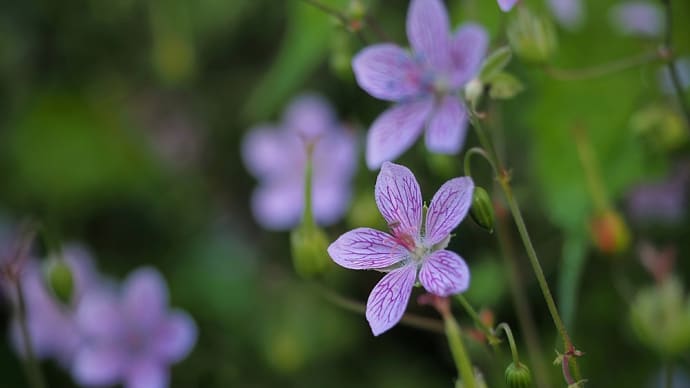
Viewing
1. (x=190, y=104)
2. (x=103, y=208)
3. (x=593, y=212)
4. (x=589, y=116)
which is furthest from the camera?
(x=190, y=104)

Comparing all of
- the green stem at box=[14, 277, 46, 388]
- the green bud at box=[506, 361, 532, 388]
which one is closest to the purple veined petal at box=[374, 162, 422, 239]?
the green bud at box=[506, 361, 532, 388]

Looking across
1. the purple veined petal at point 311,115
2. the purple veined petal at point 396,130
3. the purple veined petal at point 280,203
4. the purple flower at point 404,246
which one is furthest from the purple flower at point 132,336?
the purple flower at point 404,246

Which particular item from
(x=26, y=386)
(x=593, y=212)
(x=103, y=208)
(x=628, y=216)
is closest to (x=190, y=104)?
(x=103, y=208)

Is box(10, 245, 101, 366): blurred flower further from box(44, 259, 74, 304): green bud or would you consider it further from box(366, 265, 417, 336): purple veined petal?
box(366, 265, 417, 336): purple veined petal

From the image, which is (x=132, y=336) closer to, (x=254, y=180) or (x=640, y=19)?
(x=254, y=180)

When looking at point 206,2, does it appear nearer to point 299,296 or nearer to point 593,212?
point 299,296

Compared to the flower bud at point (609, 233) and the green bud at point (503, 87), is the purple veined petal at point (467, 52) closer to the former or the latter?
the green bud at point (503, 87)

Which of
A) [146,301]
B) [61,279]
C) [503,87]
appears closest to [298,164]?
[146,301]
